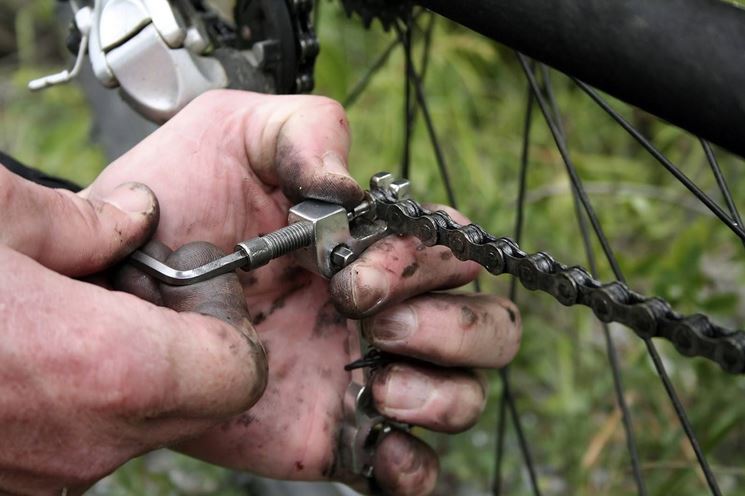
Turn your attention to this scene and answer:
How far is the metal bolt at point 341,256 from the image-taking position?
0.78 meters

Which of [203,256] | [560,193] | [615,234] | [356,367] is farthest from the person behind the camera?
[615,234]

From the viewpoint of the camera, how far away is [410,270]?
809 millimetres

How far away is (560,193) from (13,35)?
1.88 metres

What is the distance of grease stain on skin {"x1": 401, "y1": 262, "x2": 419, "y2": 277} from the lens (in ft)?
2.64

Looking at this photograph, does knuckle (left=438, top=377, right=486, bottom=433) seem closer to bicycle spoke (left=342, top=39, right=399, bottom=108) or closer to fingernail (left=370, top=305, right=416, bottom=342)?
fingernail (left=370, top=305, right=416, bottom=342)

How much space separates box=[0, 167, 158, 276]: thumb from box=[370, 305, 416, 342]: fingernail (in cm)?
21

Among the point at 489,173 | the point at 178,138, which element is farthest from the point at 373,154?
the point at 178,138

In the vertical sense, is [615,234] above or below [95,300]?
below

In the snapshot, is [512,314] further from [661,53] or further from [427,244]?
[661,53]

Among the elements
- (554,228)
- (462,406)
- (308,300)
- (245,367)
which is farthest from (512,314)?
(554,228)

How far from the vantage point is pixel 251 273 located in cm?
90

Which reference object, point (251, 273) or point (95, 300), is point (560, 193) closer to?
point (251, 273)

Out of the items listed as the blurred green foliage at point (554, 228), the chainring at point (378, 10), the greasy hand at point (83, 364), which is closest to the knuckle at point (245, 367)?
the greasy hand at point (83, 364)

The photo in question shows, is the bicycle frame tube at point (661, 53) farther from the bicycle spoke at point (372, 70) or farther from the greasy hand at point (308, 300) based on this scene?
the bicycle spoke at point (372, 70)
